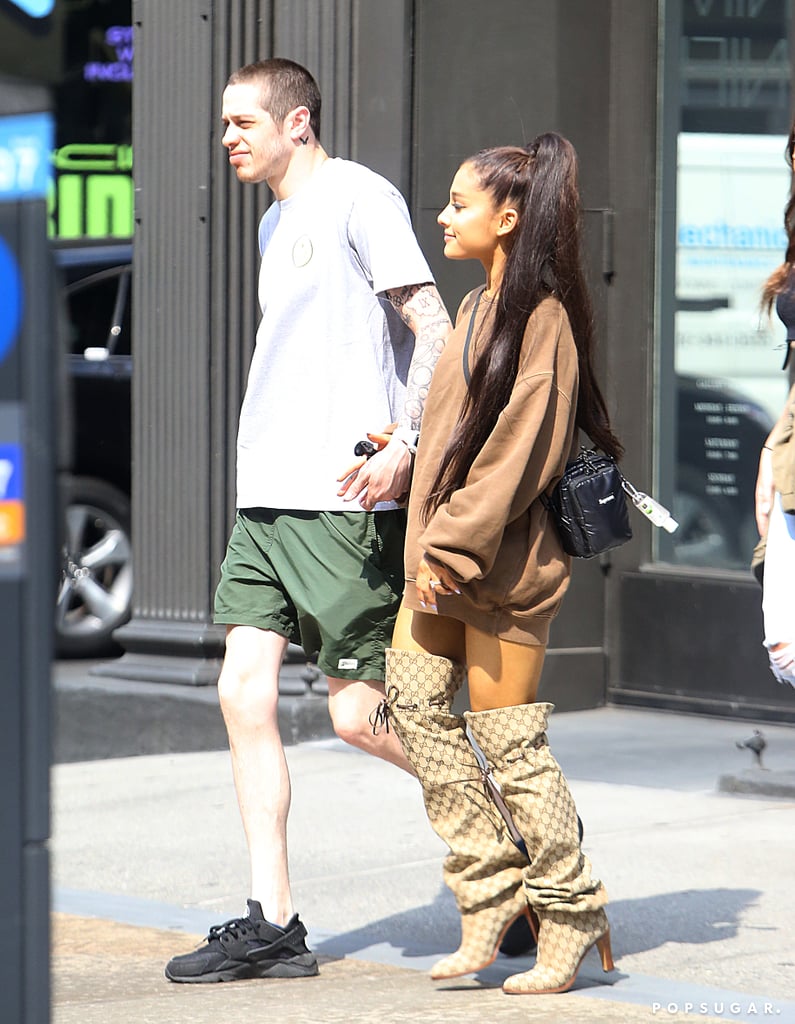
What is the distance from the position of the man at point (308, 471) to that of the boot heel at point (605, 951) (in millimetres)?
627

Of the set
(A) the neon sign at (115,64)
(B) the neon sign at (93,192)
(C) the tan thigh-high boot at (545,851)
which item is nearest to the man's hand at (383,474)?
(C) the tan thigh-high boot at (545,851)

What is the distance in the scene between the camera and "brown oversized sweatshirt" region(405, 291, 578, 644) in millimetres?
3984

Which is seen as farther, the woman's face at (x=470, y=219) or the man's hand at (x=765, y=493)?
the woman's face at (x=470, y=219)

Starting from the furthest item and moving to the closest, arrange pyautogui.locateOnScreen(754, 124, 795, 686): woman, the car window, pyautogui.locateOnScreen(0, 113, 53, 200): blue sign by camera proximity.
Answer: the car window < pyautogui.locateOnScreen(754, 124, 795, 686): woman < pyautogui.locateOnScreen(0, 113, 53, 200): blue sign

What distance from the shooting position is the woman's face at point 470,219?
4223 mm

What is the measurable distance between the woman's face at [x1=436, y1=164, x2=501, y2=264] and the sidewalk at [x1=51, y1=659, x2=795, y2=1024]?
5.30 ft

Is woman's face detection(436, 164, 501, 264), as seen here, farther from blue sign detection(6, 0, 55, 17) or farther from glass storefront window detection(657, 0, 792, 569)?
glass storefront window detection(657, 0, 792, 569)

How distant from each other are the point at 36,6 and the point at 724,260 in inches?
225

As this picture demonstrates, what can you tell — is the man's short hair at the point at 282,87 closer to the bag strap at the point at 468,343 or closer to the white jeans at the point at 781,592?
the bag strap at the point at 468,343

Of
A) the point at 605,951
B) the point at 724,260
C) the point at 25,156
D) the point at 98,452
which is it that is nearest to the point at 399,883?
the point at 605,951

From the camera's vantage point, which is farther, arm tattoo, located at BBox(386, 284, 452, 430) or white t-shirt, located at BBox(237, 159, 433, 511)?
white t-shirt, located at BBox(237, 159, 433, 511)

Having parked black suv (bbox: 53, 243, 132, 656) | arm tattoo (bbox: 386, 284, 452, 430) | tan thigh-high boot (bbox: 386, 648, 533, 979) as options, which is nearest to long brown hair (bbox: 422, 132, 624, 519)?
arm tattoo (bbox: 386, 284, 452, 430)

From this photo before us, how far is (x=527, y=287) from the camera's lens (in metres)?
4.11

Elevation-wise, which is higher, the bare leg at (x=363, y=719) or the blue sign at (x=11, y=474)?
the blue sign at (x=11, y=474)
